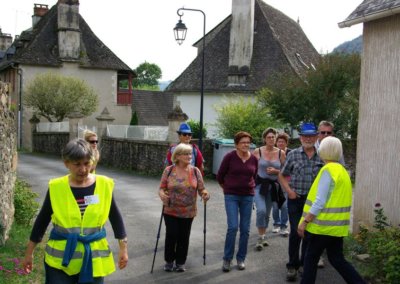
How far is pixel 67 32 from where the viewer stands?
3934cm

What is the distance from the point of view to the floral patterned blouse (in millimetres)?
→ 7086

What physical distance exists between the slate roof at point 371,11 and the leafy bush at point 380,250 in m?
2.77

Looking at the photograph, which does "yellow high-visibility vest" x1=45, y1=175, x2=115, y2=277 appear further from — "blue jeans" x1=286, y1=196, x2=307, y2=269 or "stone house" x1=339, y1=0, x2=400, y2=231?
"stone house" x1=339, y1=0, x2=400, y2=231

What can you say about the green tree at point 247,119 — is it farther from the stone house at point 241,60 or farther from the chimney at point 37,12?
the chimney at point 37,12

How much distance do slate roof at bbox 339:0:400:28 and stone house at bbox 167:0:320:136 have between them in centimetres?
2143

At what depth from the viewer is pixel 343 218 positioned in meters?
5.75

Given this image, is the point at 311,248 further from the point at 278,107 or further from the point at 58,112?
the point at 58,112

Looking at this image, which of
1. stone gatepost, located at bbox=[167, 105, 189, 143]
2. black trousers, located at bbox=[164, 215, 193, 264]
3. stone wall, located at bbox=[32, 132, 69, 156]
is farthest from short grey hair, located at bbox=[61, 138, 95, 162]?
stone wall, located at bbox=[32, 132, 69, 156]

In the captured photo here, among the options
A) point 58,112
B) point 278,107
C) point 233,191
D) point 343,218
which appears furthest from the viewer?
point 58,112

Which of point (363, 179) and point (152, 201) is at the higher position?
point (363, 179)

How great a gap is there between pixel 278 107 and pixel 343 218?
16.8 meters

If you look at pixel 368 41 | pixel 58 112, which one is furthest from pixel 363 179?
pixel 58 112

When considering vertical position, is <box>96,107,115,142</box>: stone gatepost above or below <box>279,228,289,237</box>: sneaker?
above

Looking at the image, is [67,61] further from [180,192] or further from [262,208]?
[180,192]
